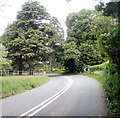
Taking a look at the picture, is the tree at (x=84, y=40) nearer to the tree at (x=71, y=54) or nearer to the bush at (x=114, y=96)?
the tree at (x=71, y=54)

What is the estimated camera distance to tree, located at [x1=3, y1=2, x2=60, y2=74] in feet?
90.1

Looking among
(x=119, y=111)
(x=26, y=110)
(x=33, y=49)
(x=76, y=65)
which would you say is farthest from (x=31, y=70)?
(x=119, y=111)

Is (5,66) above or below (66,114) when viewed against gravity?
above

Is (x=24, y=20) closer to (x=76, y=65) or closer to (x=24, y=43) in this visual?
(x=24, y=43)

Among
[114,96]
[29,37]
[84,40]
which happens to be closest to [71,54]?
[84,40]

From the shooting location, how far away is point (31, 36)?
1115 inches

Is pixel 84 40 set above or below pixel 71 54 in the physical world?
above

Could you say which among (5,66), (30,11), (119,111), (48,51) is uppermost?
(30,11)

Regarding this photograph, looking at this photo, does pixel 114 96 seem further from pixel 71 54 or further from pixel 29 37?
pixel 71 54

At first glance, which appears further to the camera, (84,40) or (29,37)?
(84,40)

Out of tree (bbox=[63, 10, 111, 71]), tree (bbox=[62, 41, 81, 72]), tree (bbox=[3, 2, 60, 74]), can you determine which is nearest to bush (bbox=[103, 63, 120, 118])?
tree (bbox=[3, 2, 60, 74])

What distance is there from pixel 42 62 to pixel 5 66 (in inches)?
373

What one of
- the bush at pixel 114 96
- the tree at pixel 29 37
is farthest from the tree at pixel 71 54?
the bush at pixel 114 96

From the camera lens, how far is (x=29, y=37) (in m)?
28.8
